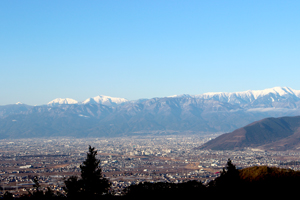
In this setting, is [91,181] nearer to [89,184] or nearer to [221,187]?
[89,184]

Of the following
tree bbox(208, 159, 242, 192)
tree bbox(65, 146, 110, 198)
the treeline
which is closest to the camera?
the treeline

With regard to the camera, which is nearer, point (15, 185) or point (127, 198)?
point (127, 198)

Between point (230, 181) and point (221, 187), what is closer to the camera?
point (230, 181)

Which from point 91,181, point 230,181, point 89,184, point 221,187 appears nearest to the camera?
point 230,181

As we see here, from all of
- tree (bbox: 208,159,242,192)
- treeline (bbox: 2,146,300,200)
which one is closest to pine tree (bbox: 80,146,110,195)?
treeline (bbox: 2,146,300,200)

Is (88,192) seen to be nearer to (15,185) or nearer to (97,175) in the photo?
(97,175)

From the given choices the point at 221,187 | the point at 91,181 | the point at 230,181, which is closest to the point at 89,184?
the point at 91,181

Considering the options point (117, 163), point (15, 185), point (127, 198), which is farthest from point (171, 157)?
point (127, 198)

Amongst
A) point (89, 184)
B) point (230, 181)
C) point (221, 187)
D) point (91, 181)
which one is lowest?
point (221, 187)

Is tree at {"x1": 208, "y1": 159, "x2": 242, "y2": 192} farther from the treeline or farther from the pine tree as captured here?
the pine tree
